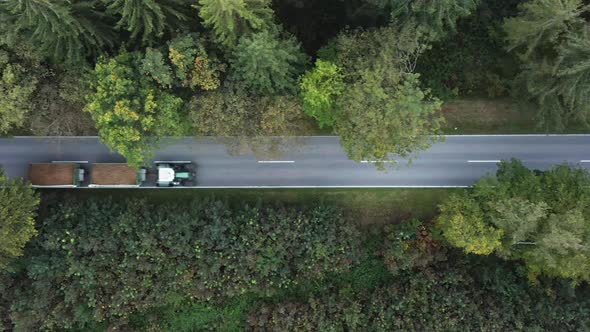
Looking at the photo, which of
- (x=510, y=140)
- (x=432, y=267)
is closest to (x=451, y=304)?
(x=432, y=267)

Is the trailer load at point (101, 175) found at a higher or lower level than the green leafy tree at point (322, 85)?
lower

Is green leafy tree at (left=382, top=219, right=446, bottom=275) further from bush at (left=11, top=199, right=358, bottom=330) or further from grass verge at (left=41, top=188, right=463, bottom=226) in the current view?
bush at (left=11, top=199, right=358, bottom=330)

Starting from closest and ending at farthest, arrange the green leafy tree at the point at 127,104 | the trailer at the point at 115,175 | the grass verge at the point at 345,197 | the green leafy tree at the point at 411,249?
the green leafy tree at the point at 127,104 < the green leafy tree at the point at 411,249 < the trailer at the point at 115,175 < the grass verge at the point at 345,197

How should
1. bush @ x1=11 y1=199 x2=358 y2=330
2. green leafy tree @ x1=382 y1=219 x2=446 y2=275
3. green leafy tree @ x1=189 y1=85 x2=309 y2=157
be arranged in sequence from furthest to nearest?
green leafy tree @ x1=382 y1=219 x2=446 y2=275 < bush @ x1=11 y1=199 x2=358 y2=330 < green leafy tree @ x1=189 y1=85 x2=309 y2=157

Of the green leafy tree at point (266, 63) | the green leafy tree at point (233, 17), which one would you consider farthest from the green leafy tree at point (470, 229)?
the green leafy tree at point (233, 17)

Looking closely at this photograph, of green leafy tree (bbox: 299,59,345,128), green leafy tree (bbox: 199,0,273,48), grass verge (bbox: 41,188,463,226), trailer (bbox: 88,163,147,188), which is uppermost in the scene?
green leafy tree (bbox: 199,0,273,48)

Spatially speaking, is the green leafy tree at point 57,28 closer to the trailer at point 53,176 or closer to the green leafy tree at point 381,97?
the trailer at point 53,176

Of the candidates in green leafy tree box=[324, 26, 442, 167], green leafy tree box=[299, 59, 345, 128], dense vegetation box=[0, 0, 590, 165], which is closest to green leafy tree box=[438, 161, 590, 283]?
dense vegetation box=[0, 0, 590, 165]
